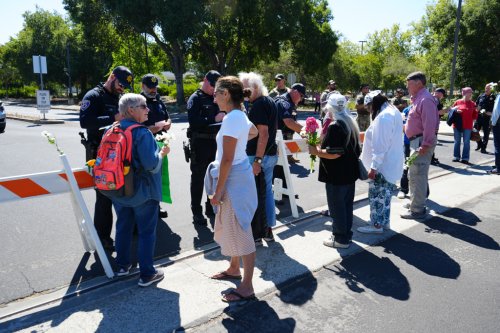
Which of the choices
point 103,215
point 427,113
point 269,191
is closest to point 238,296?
point 269,191

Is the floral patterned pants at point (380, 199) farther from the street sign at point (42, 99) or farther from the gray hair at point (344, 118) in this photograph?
the street sign at point (42, 99)

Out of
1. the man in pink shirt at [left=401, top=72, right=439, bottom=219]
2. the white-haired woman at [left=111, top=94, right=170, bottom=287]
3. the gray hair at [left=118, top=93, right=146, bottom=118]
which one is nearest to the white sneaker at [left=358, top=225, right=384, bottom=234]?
the man in pink shirt at [left=401, top=72, right=439, bottom=219]

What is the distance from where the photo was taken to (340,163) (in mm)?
4637

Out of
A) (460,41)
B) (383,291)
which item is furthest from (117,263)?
(460,41)

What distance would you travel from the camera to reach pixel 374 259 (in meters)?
4.61

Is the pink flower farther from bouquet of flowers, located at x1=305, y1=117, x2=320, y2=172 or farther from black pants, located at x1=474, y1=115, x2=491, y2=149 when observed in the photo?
black pants, located at x1=474, y1=115, x2=491, y2=149

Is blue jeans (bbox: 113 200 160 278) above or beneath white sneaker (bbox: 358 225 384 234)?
above

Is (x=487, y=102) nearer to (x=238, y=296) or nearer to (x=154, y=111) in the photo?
(x=154, y=111)

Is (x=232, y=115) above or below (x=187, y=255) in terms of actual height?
above

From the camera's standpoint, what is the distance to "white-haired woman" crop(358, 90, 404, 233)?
5066 mm

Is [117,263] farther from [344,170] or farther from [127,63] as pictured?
[127,63]

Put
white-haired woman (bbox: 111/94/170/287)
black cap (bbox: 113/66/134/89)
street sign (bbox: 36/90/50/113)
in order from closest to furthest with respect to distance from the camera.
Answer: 1. white-haired woman (bbox: 111/94/170/287)
2. black cap (bbox: 113/66/134/89)
3. street sign (bbox: 36/90/50/113)

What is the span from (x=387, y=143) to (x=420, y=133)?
1333 millimetres

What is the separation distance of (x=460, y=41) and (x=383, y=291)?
1111 inches
